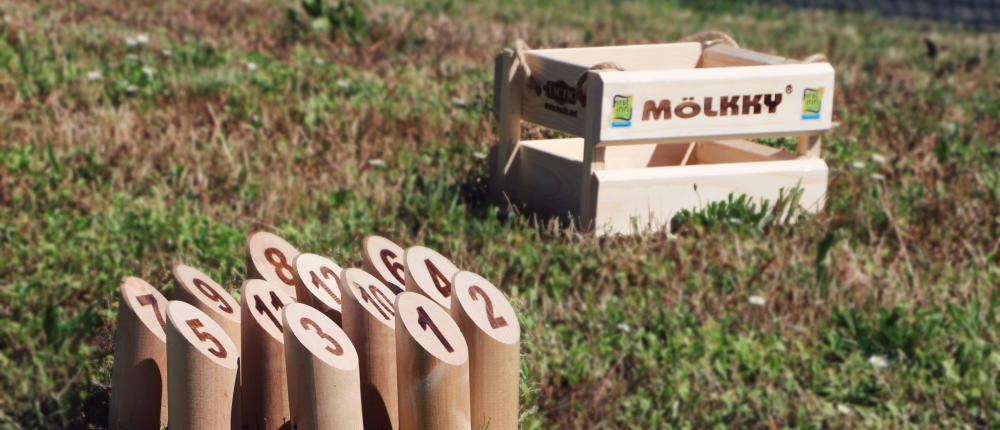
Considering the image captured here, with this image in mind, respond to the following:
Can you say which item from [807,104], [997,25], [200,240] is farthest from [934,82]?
[997,25]

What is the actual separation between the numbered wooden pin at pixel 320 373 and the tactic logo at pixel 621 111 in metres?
1.72

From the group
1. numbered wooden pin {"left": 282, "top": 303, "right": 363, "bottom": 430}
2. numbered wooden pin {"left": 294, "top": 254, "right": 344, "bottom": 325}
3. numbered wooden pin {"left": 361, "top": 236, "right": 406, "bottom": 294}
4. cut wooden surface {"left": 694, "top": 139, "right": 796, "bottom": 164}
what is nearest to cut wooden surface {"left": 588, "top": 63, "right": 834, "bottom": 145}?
cut wooden surface {"left": 694, "top": 139, "right": 796, "bottom": 164}

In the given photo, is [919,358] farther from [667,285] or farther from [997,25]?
[997,25]

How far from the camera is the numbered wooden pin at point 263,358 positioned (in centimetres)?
188

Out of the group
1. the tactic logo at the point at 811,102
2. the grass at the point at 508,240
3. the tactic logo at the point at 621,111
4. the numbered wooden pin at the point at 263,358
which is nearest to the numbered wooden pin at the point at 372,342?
the numbered wooden pin at the point at 263,358

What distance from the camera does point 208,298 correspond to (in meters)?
2.02

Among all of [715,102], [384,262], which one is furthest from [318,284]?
[715,102]

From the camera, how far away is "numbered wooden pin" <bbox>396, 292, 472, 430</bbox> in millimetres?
1779

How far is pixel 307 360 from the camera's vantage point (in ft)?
5.71

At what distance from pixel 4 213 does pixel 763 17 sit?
8.69 m

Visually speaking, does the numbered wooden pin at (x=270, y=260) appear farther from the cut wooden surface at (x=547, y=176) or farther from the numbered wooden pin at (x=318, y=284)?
the cut wooden surface at (x=547, y=176)

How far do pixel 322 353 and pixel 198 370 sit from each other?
19 cm

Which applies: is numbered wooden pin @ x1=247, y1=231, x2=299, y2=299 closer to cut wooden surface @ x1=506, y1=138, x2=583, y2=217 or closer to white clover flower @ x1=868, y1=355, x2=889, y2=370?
cut wooden surface @ x1=506, y1=138, x2=583, y2=217

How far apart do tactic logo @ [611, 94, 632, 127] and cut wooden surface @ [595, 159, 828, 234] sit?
178 millimetres
